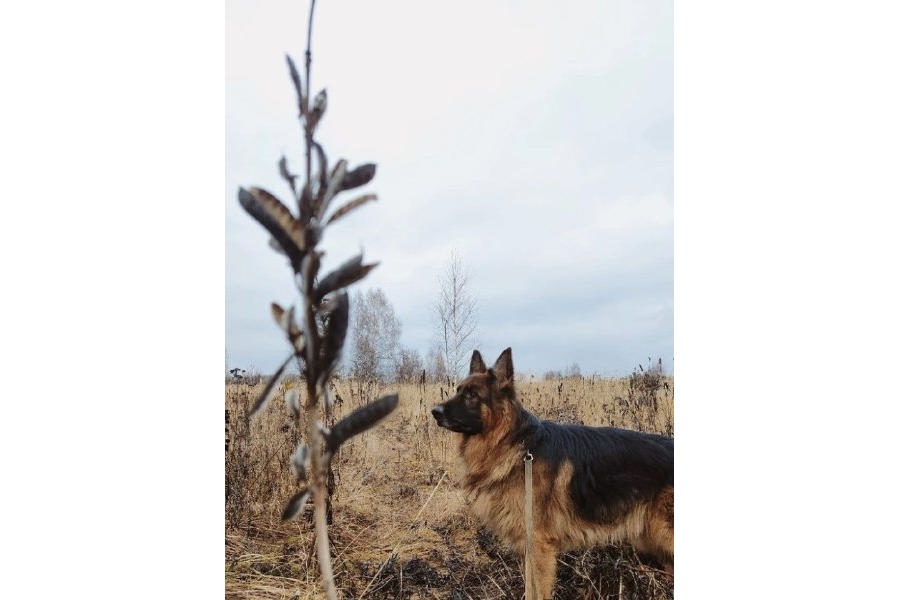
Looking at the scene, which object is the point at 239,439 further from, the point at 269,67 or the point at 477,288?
the point at 269,67

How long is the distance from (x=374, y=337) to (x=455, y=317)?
321 mm

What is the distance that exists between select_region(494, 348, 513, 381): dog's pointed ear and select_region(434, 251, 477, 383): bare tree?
0.39ft

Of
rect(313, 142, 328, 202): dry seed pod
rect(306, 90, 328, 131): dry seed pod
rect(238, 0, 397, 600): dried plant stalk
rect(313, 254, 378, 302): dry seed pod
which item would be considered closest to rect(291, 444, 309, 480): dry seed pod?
rect(238, 0, 397, 600): dried plant stalk

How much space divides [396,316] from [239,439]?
852mm

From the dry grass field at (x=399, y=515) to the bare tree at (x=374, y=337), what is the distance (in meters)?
0.07

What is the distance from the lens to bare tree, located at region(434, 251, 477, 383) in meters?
2.46

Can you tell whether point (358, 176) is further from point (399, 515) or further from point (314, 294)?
point (399, 515)

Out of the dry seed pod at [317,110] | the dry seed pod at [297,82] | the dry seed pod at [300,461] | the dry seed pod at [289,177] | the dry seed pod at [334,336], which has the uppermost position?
the dry seed pod at [297,82]

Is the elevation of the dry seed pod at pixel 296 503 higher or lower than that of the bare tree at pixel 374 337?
lower

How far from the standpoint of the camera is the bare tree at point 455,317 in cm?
246

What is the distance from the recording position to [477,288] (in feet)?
8.07

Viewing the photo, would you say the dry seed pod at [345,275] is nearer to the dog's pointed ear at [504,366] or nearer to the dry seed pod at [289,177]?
the dry seed pod at [289,177]

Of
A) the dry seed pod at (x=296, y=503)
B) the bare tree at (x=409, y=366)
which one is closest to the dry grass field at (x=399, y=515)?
the bare tree at (x=409, y=366)

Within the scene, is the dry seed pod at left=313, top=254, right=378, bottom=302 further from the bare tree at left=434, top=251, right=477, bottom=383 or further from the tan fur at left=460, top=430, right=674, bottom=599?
the tan fur at left=460, top=430, right=674, bottom=599
